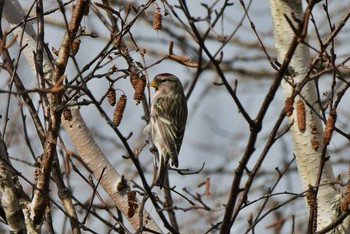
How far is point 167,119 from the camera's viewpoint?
279 inches

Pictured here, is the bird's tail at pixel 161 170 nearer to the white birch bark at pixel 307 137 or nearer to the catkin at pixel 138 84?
the catkin at pixel 138 84

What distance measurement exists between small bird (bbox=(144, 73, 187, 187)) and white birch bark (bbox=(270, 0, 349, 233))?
0.93m

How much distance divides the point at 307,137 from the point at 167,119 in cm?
209

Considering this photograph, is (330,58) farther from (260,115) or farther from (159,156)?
(159,156)

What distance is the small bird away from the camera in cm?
611

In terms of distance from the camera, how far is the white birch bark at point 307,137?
199 inches

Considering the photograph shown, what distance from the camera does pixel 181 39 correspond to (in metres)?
11.3

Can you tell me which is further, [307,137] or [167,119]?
[167,119]

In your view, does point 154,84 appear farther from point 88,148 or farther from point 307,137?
point 88,148

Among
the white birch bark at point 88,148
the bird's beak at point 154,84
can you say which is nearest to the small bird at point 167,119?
the bird's beak at point 154,84

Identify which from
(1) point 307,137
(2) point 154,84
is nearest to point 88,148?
(1) point 307,137

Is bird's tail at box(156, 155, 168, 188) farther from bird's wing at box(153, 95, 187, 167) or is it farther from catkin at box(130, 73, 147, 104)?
catkin at box(130, 73, 147, 104)

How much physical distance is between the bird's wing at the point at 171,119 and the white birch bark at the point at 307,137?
1208 millimetres

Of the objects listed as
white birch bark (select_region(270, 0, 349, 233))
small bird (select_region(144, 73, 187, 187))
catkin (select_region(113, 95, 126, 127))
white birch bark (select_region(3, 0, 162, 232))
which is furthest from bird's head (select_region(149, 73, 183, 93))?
catkin (select_region(113, 95, 126, 127))
